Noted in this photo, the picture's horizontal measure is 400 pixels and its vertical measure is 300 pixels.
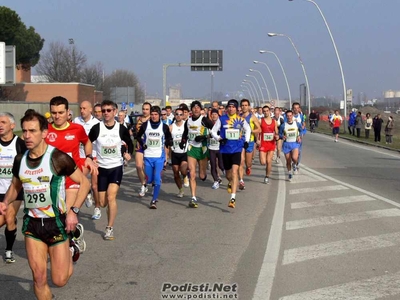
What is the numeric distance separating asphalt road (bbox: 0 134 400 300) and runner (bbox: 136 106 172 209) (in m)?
0.60

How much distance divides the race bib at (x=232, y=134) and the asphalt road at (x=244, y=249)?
4.30ft

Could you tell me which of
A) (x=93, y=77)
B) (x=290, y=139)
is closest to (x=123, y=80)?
(x=93, y=77)

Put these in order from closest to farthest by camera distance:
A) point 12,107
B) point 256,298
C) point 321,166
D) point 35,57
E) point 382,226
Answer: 1. point 256,298
2. point 382,226
3. point 321,166
4. point 12,107
5. point 35,57

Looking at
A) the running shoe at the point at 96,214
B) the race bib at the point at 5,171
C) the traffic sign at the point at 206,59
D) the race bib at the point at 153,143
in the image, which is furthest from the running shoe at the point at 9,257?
the traffic sign at the point at 206,59

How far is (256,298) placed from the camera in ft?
20.2

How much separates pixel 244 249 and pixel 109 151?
2.65 meters

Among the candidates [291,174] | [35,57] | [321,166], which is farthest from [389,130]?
[35,57]

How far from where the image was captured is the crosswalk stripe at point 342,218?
33.8 feet

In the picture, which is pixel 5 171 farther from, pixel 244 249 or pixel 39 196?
pixel 244 249

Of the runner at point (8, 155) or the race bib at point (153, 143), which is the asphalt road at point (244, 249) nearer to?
the runner at point (8, 155)

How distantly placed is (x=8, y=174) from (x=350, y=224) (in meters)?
Result: 5.39

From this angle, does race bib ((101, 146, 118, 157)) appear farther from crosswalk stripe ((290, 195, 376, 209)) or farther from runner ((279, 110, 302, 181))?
runner ((279, 110, 302, 181))

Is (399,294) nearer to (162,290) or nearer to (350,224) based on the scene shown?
(162,290)

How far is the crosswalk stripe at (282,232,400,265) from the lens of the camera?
26.2 feet
